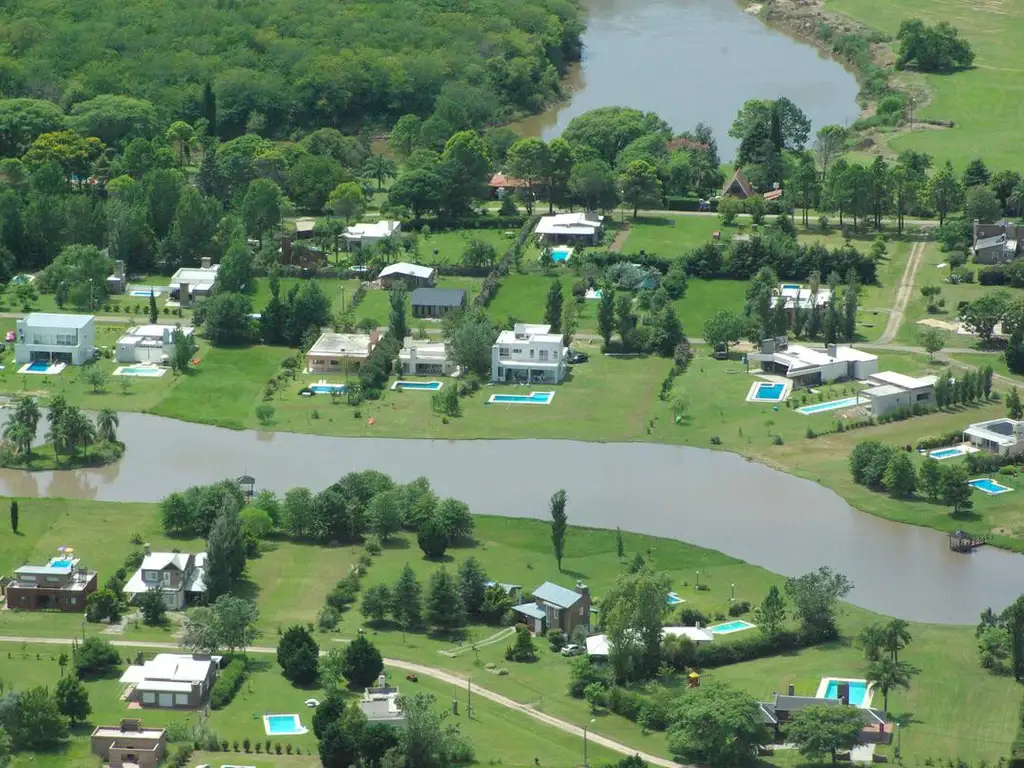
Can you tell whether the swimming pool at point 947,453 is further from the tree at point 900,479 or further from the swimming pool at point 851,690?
the swimming pool at point 851,690

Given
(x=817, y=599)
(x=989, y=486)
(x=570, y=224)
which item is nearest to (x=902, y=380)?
(x=989, y=486)

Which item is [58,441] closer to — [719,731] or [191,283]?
[191,283]

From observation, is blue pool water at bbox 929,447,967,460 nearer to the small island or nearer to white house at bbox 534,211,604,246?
the small island

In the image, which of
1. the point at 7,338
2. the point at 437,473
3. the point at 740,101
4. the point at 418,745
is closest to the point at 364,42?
the point at 740,101

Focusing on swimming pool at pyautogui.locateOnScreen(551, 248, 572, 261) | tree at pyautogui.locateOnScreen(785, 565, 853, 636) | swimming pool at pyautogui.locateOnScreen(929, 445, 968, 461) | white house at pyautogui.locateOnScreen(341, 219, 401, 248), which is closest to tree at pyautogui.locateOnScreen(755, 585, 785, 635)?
tree at pyautogui.locateOnScreen(785, 565, 853, 636)

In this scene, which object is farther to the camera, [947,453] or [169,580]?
[947,453]

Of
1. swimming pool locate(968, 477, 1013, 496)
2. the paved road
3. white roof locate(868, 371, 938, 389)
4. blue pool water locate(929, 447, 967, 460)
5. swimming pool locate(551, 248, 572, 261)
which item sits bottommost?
the paved road
